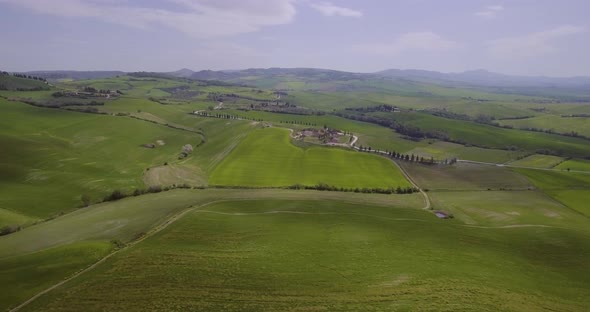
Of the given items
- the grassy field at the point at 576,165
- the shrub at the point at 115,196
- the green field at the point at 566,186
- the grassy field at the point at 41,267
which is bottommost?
the grassy field at the point at 41,267

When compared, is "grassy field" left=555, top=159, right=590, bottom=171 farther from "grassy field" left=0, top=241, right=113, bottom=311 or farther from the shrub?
"grassy field" left=0, top=241, right=113, bottom=311

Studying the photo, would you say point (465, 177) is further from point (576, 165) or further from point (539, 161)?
point (576, 165)

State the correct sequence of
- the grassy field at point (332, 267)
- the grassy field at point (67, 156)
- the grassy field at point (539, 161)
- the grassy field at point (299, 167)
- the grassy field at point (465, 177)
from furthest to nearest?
1. the grassy field at point (539, 161)
2. the grassy field at point (465, 177)
3. the grassy field at point (299, 167)
4. the grassy field at point (67, 156)
5. the grassy field at point (332, 267)

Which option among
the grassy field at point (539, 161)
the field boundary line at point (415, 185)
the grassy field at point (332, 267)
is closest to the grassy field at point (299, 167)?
the field boundary line at point (415, 185)

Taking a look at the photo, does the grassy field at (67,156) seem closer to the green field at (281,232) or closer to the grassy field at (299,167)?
the green field at (281,232)

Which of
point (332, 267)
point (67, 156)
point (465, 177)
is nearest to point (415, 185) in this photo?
point (465, 177)

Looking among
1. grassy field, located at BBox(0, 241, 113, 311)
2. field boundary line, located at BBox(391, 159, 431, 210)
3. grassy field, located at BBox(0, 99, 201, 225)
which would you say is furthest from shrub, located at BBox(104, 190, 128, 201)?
field boundary line, located at BBox(391, 159, 431, 210)

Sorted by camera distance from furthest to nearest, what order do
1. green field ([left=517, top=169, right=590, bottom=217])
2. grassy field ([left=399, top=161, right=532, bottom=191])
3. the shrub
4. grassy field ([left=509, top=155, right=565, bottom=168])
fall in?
grassy field ([left=509, top=155, right=565, bottom=168]) < grassy field ([left=399, top=161, right=532, bottom=191]) < green field ([left=517, top=169, right=590, bottom=217]) < the shrub

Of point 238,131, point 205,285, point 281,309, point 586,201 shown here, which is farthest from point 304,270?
point 238,131
